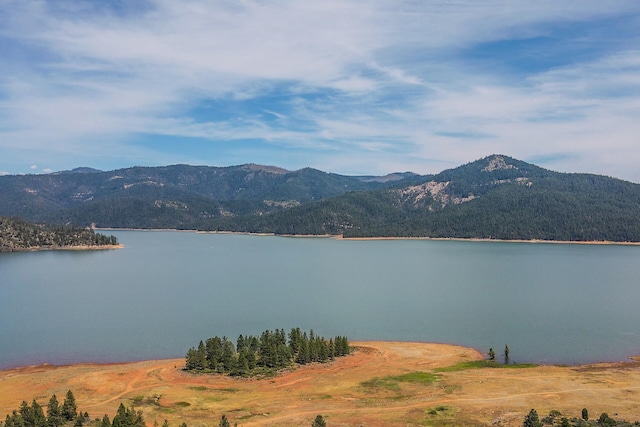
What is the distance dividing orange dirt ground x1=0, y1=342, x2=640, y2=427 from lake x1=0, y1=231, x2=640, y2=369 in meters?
7.70

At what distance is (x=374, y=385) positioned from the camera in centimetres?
4706

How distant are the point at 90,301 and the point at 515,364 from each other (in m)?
73.7

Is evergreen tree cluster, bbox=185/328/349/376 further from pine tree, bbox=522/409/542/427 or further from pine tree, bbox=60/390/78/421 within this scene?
pine tree, bbox=522/409/542/427

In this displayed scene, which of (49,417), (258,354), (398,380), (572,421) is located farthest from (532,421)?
(49,417)

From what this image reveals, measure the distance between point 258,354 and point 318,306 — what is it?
104 ft

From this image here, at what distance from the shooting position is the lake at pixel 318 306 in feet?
210

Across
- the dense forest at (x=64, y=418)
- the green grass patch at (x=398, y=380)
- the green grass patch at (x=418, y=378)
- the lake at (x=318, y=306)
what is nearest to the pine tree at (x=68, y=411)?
the dense forest at (x=64, y=418)

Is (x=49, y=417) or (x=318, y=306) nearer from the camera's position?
(x=49, y=417)

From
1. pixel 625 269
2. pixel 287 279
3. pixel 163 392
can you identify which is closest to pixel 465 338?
pixel 163 392

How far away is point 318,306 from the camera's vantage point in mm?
87625

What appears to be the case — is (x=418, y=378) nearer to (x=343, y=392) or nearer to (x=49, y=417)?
(x=343, y=392)

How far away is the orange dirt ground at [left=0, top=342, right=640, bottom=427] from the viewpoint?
3841cm

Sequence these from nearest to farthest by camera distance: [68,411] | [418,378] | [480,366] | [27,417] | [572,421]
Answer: [27,417] < [572,421] < [68,411] < [418,378] < [480,366]

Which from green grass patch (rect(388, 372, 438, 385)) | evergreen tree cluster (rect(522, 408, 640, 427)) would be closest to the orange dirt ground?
green grass patch (rect(388, 372, 438, 385))
